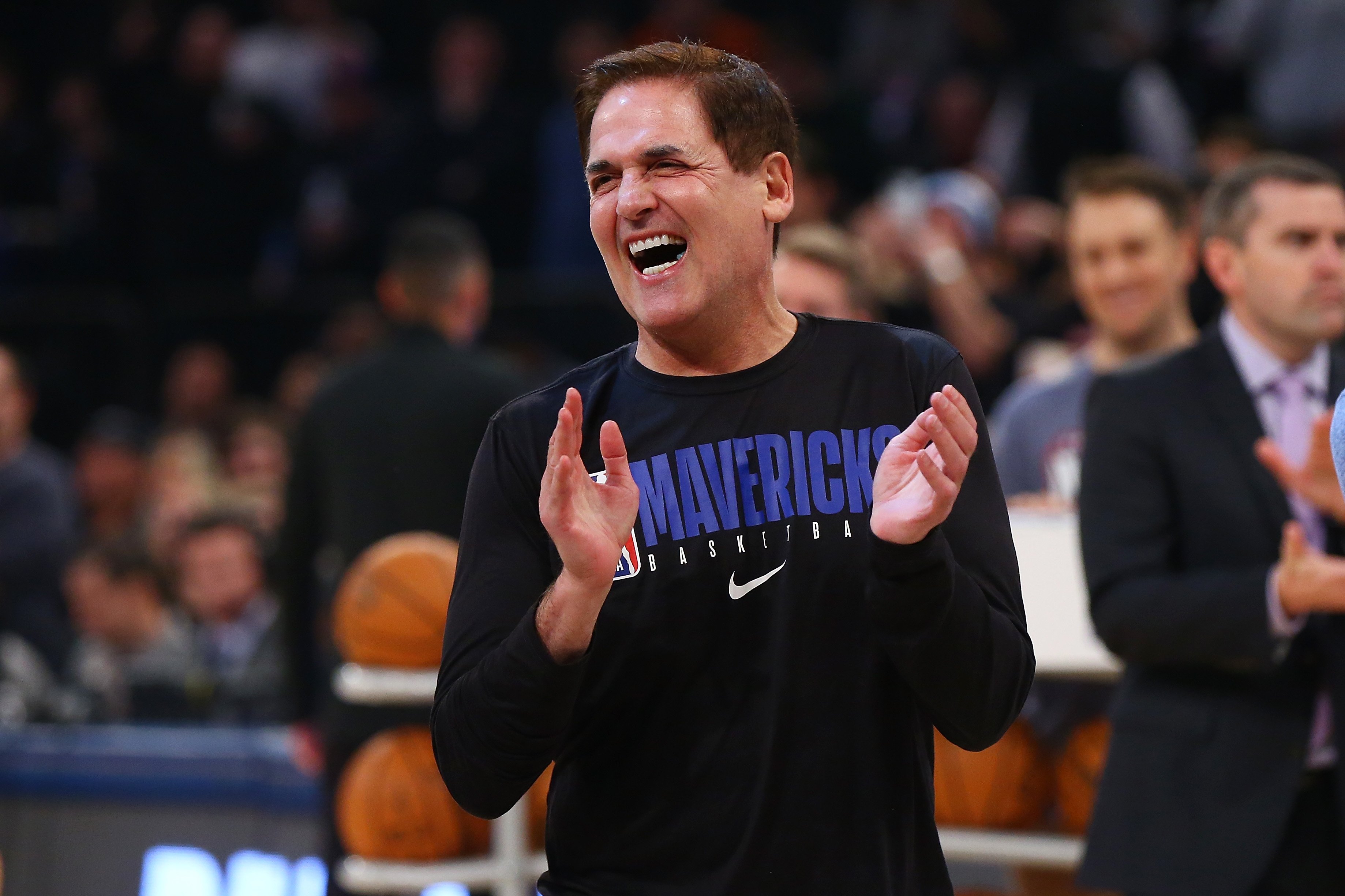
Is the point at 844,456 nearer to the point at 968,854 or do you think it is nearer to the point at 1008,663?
the point at 1008,663

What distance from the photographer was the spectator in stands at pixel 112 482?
10.0 meters

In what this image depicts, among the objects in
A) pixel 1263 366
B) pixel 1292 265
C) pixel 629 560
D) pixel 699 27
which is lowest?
pixel 629 560

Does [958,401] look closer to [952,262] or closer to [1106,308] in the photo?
[1106,308]

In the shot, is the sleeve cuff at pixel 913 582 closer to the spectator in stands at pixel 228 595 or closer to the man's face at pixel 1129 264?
the man's face at pixel 1129 264

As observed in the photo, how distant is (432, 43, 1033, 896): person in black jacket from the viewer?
2.16m

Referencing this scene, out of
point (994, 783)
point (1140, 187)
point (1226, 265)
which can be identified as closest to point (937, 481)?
point (1226, 265)

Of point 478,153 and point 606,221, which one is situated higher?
point 478,153

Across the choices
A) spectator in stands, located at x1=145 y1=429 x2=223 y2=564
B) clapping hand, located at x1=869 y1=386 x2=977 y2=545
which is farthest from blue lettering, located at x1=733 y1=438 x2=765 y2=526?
spectator in stands, located at x1=145 y1=429 x2=223 y2=564

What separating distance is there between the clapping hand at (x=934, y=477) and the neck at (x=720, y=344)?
1.13ft

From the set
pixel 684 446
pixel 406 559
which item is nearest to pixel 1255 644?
pixel 684 446

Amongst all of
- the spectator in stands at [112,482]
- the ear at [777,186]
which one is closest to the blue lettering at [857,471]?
the ear at [777,186]

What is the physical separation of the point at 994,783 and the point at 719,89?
9.18ft

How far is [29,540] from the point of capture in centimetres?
840

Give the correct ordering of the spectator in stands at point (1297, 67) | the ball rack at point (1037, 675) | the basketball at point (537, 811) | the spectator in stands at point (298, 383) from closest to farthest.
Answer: the ball rack at point (1037, 675) < the basketball at point (537, 811) < the spectator in stands at point (1297, 67) < the spectator in stands at point (298, 383)
